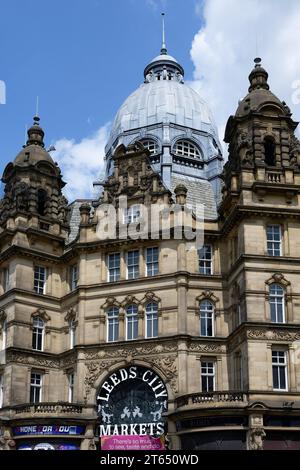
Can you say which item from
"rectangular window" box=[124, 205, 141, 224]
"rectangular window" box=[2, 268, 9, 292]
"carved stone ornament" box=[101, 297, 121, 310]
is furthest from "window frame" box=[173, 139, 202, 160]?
"rectangular window" box=[2, 268, 9, 292]

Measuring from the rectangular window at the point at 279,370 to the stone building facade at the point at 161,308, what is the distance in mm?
63

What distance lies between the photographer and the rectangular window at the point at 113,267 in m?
47.5

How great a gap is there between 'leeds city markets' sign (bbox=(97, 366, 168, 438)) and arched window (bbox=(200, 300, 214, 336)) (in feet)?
13.1

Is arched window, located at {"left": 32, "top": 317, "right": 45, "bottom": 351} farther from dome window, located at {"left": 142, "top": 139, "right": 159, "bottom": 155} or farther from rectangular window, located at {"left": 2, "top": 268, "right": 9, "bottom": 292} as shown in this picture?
dome window, located at {"left": 142, "top": 139, "right": 159, "bottom": 155}

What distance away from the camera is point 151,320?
149ft

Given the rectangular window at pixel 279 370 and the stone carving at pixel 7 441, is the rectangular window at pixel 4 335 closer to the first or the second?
the stone carving at pixel 7 441

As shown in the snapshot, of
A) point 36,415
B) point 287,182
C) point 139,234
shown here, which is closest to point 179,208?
point 139,234

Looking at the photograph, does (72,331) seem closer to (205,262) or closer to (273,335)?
(205,262)

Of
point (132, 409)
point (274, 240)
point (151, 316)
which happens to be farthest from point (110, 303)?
point (274, 240)

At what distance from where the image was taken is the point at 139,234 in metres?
47.1

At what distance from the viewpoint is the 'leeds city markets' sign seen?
43.0 m

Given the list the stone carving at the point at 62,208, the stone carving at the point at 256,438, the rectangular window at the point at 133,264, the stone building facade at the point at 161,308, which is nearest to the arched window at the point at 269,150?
the stone building facade at the point at 161,308

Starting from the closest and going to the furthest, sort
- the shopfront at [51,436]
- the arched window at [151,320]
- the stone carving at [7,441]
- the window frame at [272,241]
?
1. the shopfront at [51,436]
2. the window frame at [272,241]
3. the stone carving at [7,441]
4. the arched window at [151,320]
